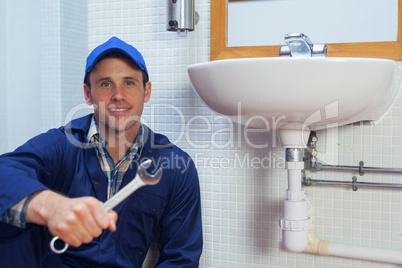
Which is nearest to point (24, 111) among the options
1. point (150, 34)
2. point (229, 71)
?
point (150, 34)

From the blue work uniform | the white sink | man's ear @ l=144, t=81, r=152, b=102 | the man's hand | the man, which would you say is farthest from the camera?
man's ear @ l=144, t=81, r=152, b=102

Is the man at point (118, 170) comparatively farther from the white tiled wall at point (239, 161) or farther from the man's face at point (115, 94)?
the white tiled wall at point (239, 161)

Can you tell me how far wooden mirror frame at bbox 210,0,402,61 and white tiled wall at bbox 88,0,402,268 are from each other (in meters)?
0.04

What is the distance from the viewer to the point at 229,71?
105 centimetres

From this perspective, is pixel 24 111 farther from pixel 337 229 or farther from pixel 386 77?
pixel 386 77

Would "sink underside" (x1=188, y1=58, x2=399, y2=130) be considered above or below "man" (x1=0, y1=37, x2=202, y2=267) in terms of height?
above

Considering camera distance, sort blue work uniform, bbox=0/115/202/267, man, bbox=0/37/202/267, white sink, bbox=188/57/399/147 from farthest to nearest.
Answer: man, bbox=0/37/202/267 → blue work uniform, bbox=0/115/202/267 → white sink, bbox=188/57/399/147

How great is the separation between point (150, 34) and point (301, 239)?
0.86m

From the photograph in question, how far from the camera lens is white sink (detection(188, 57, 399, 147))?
1.00 m

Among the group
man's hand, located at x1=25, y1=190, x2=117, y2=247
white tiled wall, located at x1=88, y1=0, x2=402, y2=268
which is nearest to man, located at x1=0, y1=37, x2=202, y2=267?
white tiled wall, located at x1=88, y1=0, x2=402, y2=268

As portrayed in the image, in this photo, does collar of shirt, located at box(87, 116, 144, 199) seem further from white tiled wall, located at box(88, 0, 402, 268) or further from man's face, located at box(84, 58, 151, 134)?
white tiled wall, located at box(88, 0, 402, 268)

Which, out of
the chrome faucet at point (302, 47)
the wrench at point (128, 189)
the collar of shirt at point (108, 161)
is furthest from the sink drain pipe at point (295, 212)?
the wrench at point (128, 189)

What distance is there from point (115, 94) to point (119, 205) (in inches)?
12.7

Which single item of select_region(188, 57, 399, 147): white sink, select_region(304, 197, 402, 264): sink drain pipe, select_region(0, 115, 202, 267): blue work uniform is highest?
select_region(188, 57, 399, 147): white sink
